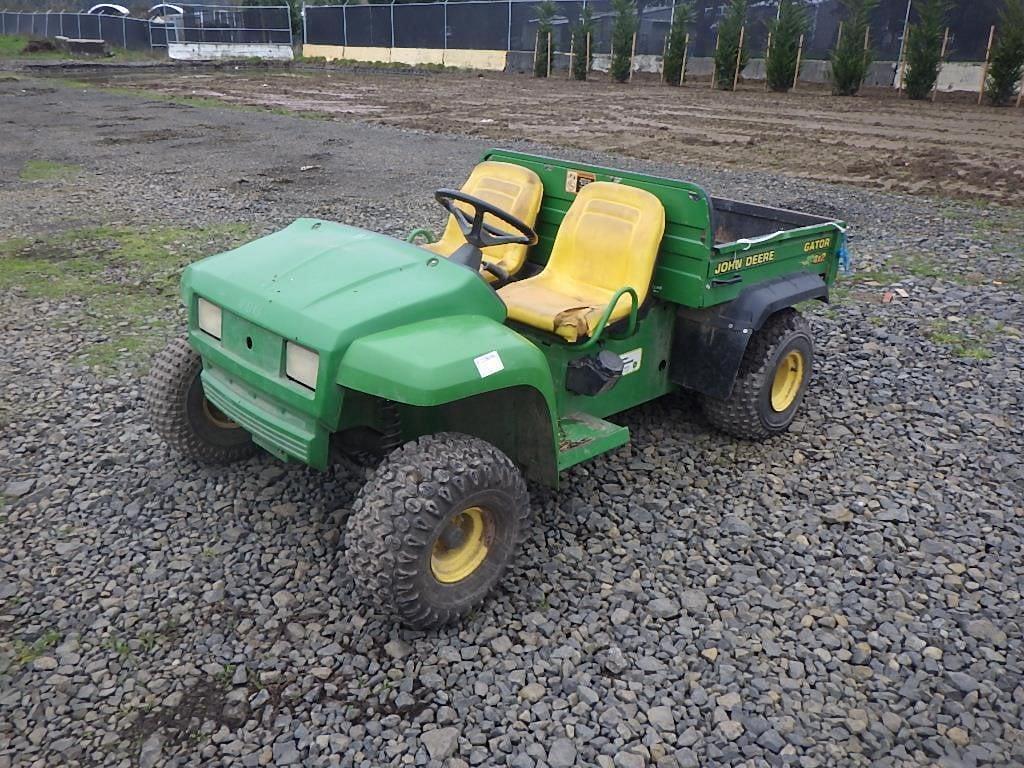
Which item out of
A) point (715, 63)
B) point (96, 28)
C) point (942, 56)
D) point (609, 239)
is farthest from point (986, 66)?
point (96, 28)

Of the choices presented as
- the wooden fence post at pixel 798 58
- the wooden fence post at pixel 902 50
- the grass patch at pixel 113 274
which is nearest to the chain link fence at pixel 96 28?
the wooden fence post at pixel 798 58

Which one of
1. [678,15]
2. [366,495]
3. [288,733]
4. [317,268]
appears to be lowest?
[288,733]

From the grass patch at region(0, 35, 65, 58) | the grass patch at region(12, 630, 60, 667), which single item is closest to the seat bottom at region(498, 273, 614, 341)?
the grass patch at region(12, 630, 60, 667)

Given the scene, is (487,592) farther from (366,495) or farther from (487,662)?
(366,495)

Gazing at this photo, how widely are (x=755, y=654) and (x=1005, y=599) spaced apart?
1.03 meters

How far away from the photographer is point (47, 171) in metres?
11.1

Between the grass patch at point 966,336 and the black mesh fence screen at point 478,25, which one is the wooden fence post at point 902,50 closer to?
the black mesh fence screen at point 478,25

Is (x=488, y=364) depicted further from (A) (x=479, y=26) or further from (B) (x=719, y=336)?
(A) (x=479, y=26)

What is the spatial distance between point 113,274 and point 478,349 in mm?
4921

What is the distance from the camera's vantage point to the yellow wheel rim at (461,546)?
2.97 m

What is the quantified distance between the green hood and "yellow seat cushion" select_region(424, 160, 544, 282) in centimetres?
91

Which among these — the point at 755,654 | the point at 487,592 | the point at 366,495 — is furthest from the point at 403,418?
the point at 755,654

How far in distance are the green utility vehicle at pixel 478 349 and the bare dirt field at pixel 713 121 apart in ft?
24.8

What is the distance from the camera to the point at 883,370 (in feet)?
16.8
